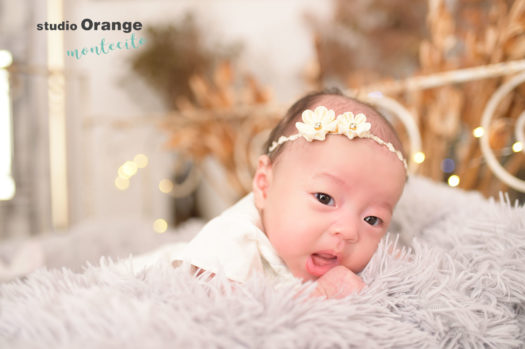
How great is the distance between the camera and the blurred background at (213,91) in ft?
4.99

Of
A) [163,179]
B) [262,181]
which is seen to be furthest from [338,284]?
[163,179]

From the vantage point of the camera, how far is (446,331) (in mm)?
718

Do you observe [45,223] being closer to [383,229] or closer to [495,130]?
[383,229]

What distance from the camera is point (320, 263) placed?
2.83 feet

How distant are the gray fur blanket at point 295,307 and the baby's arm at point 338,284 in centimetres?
3

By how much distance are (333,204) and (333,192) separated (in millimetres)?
30

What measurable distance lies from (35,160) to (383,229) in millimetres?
2032

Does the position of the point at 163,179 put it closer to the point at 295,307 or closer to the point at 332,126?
the point at 332,126

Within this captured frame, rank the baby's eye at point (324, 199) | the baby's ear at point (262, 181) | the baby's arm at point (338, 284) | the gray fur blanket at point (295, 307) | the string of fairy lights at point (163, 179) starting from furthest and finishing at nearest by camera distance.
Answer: the string of fairy lights at point (163, 179) → the baby's ear at point (262, 181) → the baby's eye at point (324, 199) → the baby's arm at point (338, 284) → the gray fur blanket at point (295, 307)

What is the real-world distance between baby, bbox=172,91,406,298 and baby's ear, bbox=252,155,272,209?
1.8 inches

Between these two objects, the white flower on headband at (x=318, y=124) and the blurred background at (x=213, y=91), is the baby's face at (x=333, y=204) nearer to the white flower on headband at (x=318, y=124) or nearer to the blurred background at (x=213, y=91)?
the white flower on headband at (x=318, y=124)

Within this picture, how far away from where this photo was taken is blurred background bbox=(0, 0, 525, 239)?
152cm

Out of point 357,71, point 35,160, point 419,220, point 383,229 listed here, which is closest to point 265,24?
point 357,71

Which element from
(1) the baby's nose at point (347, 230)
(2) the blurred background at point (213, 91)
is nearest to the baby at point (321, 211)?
(1) the baby's nose at point (347, 230)
